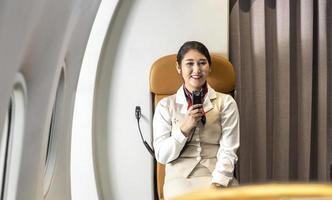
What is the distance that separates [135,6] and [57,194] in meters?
1.51

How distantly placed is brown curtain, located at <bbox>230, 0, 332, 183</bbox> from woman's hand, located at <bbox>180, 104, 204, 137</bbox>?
582 millimetres

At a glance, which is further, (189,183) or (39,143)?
(189,183)

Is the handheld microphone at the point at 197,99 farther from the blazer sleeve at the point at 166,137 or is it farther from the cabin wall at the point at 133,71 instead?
the cabin wall at the point at 133,71

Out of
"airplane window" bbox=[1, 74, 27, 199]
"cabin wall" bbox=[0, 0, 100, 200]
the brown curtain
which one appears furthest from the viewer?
the brown curtain

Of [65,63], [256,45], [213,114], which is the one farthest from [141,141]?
[65,63]

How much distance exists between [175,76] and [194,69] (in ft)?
0.65

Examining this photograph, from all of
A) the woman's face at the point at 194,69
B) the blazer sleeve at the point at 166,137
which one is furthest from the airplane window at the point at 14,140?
the woman's face at the point at 194,69

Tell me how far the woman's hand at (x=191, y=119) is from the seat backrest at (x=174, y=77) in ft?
0.89

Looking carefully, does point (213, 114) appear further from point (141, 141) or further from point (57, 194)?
point (57, 194)

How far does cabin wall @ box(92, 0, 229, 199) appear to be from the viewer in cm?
238

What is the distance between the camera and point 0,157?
36.3 inches

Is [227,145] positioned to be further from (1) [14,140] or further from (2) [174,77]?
(1) [14,140]

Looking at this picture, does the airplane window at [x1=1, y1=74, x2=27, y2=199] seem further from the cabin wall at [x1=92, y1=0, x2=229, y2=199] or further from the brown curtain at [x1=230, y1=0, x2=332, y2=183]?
the brown curtain at [x1=230, y1=0, x2=332, y2=183]

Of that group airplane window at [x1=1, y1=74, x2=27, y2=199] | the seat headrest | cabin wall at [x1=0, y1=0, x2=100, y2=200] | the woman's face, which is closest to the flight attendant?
the woman's face
